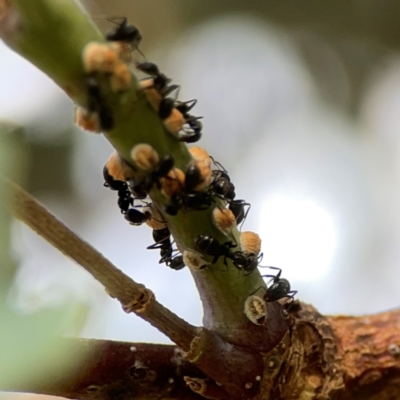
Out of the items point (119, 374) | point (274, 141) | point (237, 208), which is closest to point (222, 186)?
point (237, 208)

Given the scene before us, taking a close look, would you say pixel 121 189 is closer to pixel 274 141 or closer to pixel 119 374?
pixel 119 374

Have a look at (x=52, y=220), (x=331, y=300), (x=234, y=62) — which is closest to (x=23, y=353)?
(x=52, y=220)

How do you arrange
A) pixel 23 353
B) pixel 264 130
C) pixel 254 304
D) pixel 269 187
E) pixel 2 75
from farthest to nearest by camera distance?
1. pixel 264 130
2. pixel 269 187
3. pixel 2 75
4. pixel 254 304
5. pixel 23 353

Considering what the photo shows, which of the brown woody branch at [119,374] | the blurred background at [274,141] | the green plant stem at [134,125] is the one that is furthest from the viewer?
the blurred background at [274,141]

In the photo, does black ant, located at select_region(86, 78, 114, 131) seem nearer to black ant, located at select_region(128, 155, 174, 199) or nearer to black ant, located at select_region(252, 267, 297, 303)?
black ant, located at select_region(128, 155, 174, 199)

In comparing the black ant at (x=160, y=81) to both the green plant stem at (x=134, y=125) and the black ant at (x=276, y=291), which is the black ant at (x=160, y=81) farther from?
the black ant at (x=276, y=291)

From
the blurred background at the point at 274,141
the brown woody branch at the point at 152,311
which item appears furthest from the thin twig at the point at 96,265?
the blurred background at the point at 274,141

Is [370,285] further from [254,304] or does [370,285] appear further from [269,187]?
[254,304]
